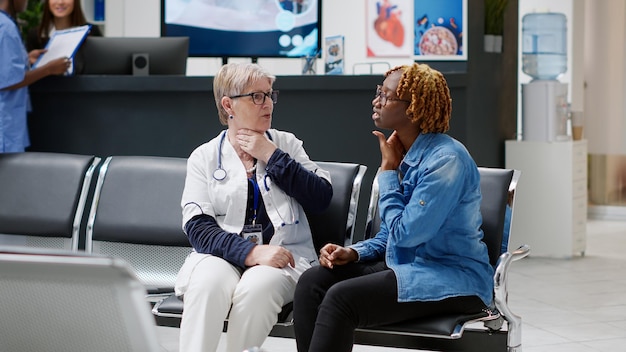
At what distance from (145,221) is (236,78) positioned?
25.0 inches

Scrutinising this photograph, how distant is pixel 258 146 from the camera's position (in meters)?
3.05

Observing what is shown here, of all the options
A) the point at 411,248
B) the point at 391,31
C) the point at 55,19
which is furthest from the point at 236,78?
the point at 391,31

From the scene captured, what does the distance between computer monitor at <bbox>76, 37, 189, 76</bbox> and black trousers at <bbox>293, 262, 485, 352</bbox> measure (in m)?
2.57

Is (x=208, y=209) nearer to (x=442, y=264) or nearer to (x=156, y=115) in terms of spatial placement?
(x=442, y=264)

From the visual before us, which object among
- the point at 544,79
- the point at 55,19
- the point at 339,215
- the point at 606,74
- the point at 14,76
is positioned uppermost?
the point at 55,19

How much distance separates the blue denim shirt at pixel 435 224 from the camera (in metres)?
2.69

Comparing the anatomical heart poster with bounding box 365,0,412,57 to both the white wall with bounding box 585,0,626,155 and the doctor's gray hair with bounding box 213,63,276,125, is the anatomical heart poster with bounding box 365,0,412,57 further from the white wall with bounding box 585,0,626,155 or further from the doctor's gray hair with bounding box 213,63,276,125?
the doctor's gray hair with bounding box 213,63,276,125

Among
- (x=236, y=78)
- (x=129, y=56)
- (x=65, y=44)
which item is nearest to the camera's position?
(x=236, y=78)

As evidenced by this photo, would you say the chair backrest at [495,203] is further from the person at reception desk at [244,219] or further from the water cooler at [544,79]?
the water cooler at [544,79]

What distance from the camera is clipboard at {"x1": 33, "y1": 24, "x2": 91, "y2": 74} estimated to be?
4863 millimetres

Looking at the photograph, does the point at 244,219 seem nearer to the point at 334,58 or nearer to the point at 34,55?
the point at 34,55

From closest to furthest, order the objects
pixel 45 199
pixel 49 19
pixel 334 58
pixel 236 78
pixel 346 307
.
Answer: pixel 346 307, pixel 236 78, pixel 45 199, pixel 49 19, pixel 334 58

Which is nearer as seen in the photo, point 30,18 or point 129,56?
point 129,56

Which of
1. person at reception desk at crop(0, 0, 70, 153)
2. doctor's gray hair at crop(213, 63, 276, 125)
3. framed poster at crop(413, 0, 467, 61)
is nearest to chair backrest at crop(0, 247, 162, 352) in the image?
doctor's gray hair at crop(213, 63, 276, 125)
